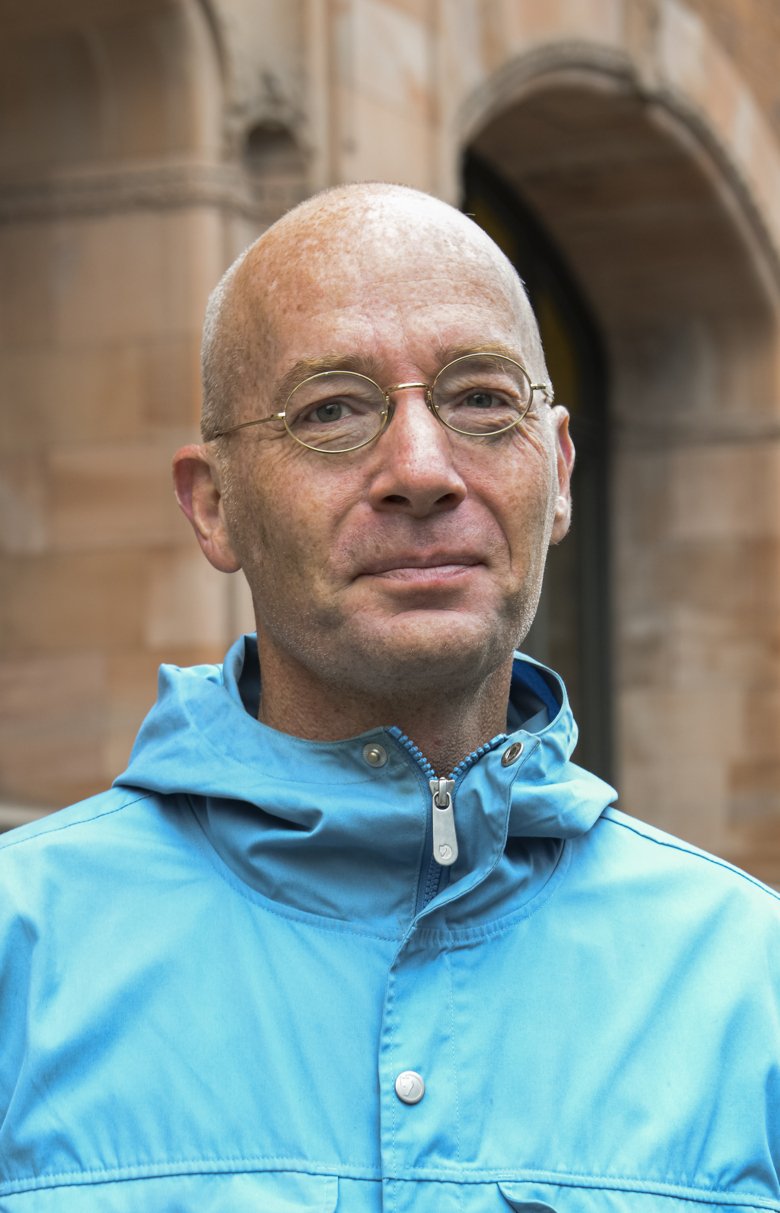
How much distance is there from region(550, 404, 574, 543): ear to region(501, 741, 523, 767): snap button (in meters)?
0.28

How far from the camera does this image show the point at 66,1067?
1392 mm

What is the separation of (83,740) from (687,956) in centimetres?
419

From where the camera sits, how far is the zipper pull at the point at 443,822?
1.45 m

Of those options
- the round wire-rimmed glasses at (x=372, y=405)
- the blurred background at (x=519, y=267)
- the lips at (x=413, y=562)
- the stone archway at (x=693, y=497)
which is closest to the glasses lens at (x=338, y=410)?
the round wire-rimmed glasses at (x=372, y=405)

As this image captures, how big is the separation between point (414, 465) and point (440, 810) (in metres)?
0.29

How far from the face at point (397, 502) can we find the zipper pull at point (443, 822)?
10 cm

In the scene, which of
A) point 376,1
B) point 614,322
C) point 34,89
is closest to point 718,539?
point 614,322

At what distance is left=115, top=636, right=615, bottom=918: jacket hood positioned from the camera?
1.46 m

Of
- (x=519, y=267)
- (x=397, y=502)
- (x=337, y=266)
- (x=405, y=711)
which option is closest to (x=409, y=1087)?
(x=405, y=711)

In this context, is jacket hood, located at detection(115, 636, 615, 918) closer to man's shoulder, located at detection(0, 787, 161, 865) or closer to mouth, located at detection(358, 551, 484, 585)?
man's shoulder, located at detection(0, 787, 161, 865)

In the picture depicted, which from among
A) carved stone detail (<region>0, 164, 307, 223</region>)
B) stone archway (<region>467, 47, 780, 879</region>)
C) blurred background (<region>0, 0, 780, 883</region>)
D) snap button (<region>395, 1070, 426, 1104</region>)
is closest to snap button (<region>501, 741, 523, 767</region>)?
snap button (<region>395, 1070, 426, 1104</region>)

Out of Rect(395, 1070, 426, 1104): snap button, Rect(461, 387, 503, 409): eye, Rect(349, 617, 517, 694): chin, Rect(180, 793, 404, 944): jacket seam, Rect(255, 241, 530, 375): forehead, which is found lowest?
Rect(395, 1070, 426, 1104): snap button

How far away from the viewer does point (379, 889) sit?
1467 mm

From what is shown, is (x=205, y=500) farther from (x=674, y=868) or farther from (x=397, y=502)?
(x=674, y=868)
